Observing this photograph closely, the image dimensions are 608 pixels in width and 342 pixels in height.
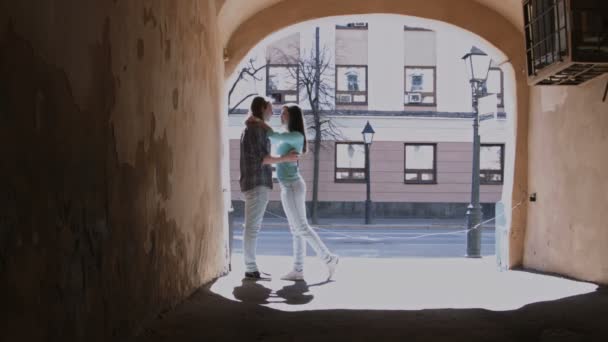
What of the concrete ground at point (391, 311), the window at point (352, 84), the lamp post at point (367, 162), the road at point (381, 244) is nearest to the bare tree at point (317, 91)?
the window at point (352, 84)

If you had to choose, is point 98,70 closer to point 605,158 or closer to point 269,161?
point 269,161

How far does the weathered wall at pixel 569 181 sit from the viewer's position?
19.9ft

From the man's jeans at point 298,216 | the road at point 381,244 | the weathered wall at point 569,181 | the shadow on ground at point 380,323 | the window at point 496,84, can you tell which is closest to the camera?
the shadow on ground at point 380,323

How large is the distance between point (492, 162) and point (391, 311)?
79.9ft

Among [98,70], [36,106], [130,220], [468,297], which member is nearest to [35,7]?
[36,106]

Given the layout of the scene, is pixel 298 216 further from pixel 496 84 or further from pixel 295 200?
pixel 496 84

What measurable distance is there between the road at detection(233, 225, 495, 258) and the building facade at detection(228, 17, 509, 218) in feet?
17.0

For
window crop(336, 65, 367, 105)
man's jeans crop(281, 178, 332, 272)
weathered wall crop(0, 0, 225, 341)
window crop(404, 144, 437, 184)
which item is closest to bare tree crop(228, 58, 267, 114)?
window crop(336, 65, 367, 105)

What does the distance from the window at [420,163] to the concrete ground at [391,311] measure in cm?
2082

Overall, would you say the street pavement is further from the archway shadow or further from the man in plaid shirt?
the archway shadow

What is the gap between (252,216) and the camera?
6867 millimetres

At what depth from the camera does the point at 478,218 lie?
12781 millimetres

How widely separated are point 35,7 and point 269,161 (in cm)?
458

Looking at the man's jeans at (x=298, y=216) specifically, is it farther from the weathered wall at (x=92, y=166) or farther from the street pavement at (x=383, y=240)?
the street pavement at (x=383, y=240)
